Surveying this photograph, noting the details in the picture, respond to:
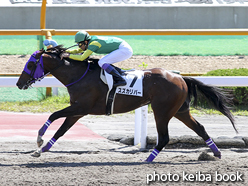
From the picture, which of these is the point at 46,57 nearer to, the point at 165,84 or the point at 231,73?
the point at 165,84

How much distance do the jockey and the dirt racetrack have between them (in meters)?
1.15

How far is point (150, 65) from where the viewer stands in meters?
10.4

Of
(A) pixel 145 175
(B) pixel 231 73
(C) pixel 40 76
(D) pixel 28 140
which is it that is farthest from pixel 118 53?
(B) pixel 231 73

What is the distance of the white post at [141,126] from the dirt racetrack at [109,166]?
0.64 ft

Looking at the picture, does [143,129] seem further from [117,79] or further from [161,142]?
[117,79]

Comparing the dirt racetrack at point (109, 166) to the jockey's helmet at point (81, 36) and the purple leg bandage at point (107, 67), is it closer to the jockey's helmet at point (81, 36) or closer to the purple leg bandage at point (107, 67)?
the purple leg bandage at point (107, 67)

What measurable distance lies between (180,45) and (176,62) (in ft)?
1.91

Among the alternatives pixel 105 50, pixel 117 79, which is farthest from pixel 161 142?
pixel 105 50

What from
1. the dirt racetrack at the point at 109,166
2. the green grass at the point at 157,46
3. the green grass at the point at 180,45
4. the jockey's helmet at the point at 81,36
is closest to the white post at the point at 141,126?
the dirt racetrack at the point at 109,166

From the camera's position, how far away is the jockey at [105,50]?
500 centimetres

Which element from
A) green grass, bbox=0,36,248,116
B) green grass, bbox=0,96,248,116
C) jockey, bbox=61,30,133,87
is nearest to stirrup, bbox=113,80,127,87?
jockey, bbox=61,30,133,87

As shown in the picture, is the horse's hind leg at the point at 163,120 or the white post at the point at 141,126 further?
the white post at the point at 141,126

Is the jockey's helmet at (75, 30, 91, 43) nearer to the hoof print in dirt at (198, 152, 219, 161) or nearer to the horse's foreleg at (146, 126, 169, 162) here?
the horse's foreleg at (146, 126, 169, 162)

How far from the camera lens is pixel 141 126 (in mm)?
5957
